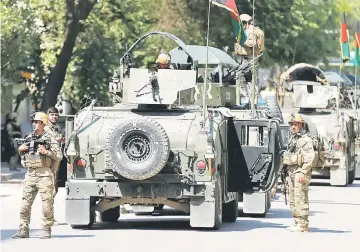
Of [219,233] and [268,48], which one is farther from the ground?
[268,48]

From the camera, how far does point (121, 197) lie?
Result: 17.3 meters

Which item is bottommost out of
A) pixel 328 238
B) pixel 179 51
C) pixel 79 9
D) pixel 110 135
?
pixel 328 238

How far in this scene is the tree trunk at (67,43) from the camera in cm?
3709

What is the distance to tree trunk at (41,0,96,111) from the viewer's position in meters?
37.1

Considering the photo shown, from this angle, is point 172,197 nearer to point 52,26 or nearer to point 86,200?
point 86,200

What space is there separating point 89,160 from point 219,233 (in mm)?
2031

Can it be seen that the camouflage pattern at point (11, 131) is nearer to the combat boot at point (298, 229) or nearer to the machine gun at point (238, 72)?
the machine gun at point (238, 72)

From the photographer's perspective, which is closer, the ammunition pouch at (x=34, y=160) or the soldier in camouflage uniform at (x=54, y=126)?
the ammunition pouch at (x=34, y=160)

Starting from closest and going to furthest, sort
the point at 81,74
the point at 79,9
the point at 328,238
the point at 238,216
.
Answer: the point at 328,238, the point at 238,216, the point at 79,9, the point at 81,74

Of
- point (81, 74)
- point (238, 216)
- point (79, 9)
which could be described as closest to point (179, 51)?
point (238, 216)

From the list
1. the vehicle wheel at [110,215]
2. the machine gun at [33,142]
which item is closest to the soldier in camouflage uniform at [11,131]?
the vehicle wheel at [110,215]

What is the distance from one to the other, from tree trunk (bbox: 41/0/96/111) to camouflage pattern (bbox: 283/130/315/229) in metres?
19.9

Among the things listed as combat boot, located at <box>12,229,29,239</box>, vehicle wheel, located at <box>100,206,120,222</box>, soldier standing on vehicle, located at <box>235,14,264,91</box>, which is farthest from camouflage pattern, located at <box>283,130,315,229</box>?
soldier standing on vehicle, located at <box>235,14,264,91</box>

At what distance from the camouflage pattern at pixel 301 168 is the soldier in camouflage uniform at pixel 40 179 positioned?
3504mm
